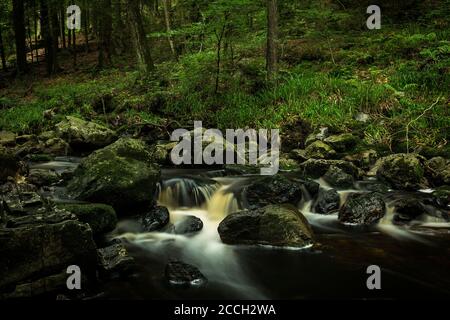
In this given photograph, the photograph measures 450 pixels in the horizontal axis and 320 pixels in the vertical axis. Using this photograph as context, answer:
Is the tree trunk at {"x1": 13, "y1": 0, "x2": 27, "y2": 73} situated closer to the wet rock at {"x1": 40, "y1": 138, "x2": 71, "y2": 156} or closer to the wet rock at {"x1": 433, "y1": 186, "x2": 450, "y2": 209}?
the wet rock at {"x1": 40, "y1": 138, "x2": 71, "y2": 156}

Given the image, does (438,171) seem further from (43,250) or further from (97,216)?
(43,250)

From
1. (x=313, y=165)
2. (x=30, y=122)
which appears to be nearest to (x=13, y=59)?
(x=30, y=122)

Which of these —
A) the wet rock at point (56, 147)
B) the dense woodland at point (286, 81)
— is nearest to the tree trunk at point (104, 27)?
the dense woodland at point (286, 81)

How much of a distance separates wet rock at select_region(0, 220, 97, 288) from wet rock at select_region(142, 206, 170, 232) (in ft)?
6.61

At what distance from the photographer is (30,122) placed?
14742 mm

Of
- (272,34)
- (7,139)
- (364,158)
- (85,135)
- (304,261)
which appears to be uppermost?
(272,34)

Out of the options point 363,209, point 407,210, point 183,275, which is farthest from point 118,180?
point 407,210

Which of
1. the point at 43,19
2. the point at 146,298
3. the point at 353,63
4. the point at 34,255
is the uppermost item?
the point at 43,19

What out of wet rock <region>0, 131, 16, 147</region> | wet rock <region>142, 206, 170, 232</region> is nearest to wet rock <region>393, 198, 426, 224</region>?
wet rock <region>142, 206, 170, 232</region>

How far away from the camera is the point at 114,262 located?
546 centimetres

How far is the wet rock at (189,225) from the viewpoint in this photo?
707 centimetres

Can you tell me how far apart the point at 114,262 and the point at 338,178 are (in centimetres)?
496

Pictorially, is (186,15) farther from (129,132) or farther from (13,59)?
(13,59)

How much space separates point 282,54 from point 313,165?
8940 millimetres
